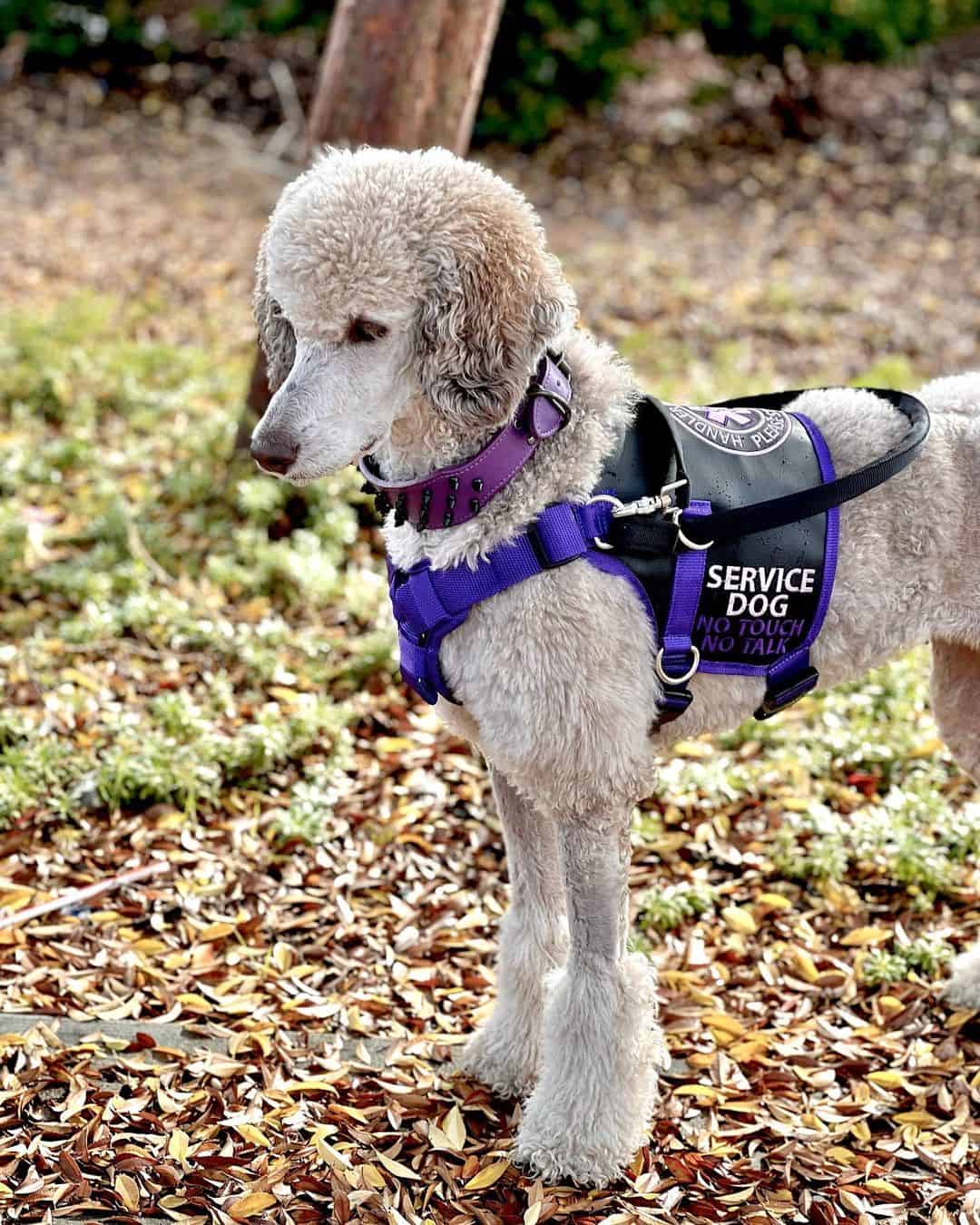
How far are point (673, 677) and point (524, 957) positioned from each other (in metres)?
0.85

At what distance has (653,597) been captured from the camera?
261cm

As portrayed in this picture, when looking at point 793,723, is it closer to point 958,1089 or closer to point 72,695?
point 958,1089

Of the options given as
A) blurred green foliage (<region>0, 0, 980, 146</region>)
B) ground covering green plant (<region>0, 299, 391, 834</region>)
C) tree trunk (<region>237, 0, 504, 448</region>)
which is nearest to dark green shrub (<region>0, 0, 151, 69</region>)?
blurred green foliage (<region>0, 0, 980, 146</region>)

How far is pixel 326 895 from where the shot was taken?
3.71 metres

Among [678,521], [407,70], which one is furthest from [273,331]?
[407,70]

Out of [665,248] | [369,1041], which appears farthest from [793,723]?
[665,248]

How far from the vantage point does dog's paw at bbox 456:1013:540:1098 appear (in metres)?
3.09

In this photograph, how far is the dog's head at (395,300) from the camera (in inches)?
90.6

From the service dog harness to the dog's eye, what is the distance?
0.30 metres

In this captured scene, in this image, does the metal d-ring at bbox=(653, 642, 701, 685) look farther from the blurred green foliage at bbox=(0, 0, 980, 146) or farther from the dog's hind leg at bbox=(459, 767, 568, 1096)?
the blurred green foliage at bbox=(0, 0, 980, 146)

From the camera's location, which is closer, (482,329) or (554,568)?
(482,329)

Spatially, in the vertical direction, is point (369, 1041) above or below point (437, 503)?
below

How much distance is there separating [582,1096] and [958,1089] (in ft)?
3.24

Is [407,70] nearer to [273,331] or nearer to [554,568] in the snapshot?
[273,331]
